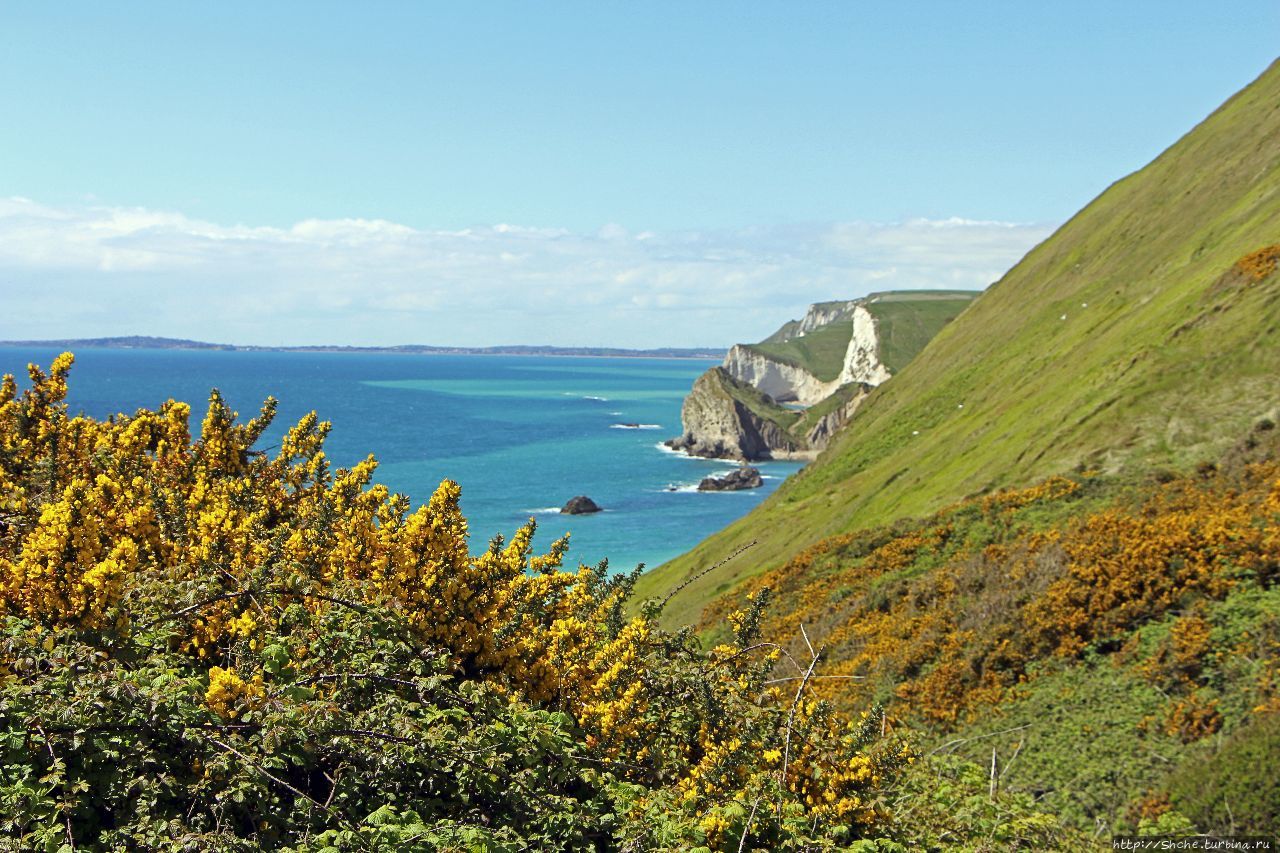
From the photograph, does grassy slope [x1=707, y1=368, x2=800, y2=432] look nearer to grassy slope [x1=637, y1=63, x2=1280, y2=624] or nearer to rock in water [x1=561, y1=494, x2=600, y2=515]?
rock in water [x1=561, y1=494, x2=600, y2=515]

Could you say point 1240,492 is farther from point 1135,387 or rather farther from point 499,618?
point 499,618

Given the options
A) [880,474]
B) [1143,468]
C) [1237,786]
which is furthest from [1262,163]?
[1237,786]

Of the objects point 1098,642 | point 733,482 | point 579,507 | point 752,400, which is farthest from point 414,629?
point 752,400

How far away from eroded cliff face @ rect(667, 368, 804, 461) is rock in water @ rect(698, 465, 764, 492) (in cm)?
3344

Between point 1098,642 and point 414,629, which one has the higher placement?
point 414,629

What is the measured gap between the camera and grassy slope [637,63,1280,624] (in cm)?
3092

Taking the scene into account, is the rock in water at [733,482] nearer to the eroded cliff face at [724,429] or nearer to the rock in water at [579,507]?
the rock in water at [579,507]

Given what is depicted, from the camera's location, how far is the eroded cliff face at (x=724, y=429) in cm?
17050

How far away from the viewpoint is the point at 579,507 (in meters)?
107

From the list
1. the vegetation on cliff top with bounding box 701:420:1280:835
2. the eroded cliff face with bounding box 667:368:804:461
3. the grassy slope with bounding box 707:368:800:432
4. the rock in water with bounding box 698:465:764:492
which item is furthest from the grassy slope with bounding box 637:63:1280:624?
the grassy slope with bounding box 707:368:800:432

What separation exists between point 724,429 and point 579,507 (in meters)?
69.0

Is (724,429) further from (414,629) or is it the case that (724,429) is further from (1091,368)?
(414,629)

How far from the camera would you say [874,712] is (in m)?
10.0

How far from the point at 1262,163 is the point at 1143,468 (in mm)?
40589
